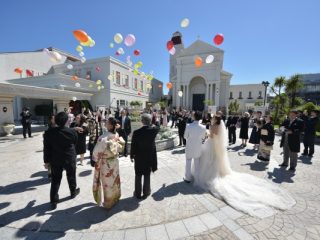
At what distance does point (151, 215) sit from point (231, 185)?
6.79ft

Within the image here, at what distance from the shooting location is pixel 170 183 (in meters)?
4.34

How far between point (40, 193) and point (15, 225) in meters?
1.06

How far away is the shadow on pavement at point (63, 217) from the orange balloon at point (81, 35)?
22.3 feet

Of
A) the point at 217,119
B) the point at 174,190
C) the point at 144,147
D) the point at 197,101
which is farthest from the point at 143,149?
the point at 197,101

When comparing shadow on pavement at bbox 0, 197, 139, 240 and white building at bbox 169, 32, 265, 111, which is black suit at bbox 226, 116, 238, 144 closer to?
shadow on pavement at bbox 0, 197, 139, 240

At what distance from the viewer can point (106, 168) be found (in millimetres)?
3080

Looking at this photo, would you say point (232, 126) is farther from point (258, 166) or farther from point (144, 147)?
point (144, 147)

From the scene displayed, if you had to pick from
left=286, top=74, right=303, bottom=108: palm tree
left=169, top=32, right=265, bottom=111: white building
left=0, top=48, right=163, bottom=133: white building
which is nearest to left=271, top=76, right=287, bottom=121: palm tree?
left=286, top=74, right=303, bottom=108: palm tree

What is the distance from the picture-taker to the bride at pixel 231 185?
3307 millimetres

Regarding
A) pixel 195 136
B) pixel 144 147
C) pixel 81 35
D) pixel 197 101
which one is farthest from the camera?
pixel 197 101

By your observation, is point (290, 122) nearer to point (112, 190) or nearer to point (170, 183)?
point (170, 183)

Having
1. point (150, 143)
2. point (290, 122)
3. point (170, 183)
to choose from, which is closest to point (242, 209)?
point (170, 183)

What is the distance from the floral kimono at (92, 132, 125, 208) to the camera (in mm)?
3043

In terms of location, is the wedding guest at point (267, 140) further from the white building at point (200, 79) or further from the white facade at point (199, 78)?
the white facade at point (199, 78)
